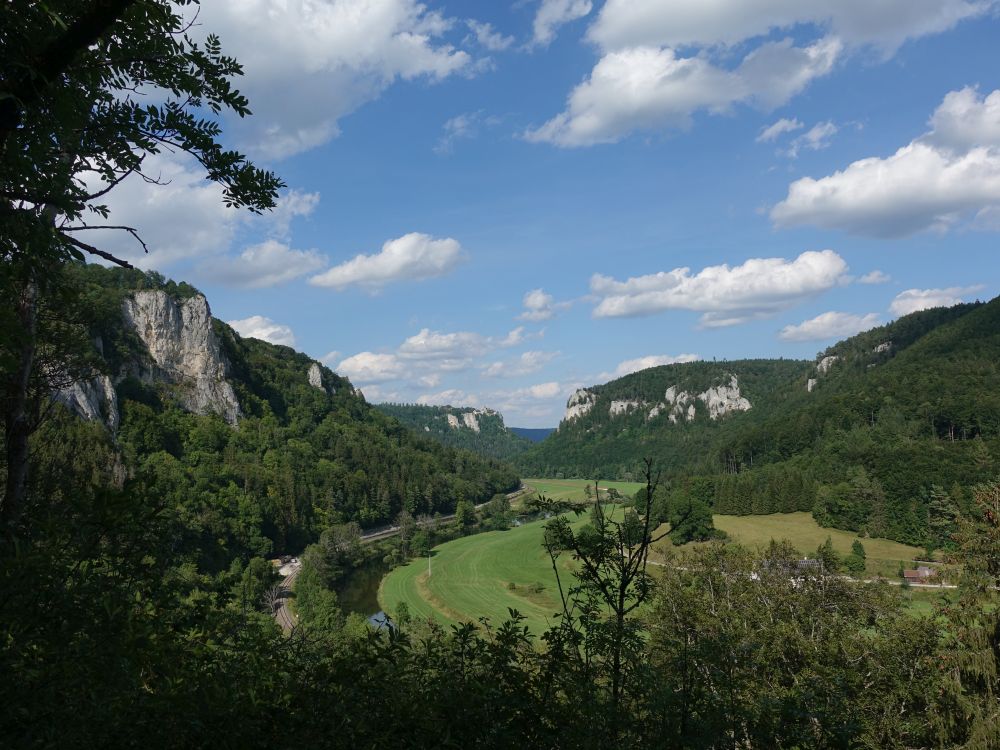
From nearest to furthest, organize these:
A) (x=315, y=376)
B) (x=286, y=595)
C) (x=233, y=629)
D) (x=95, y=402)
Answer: (x=233, y=629)
(x=286, y=595)
(x=95, y=402)
(x=315, y=376)

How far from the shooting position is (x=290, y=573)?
6275 centimetres

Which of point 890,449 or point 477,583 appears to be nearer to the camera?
point 477,583

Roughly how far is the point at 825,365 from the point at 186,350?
19006 cm

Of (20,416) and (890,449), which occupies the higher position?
(20,416)

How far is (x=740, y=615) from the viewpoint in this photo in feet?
47.7

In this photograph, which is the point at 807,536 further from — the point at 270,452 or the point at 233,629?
the point at 270,452

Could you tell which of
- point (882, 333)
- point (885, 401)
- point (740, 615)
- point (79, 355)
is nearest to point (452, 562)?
point (740, 615)

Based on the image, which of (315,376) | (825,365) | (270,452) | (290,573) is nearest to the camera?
(290,573)

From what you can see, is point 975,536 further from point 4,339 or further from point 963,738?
point 4,339

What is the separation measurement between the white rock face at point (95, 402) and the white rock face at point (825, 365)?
195 meters

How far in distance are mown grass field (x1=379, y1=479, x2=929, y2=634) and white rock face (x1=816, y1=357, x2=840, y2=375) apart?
432 feet

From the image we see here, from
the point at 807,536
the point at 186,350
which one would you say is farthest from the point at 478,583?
the point at 186,350

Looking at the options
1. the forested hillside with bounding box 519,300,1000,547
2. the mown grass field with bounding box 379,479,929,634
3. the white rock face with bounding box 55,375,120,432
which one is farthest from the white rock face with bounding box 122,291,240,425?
the forested hillside with bounding box 519,300,1000,547

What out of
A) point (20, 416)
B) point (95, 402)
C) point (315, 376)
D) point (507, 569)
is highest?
point (315, 376)
